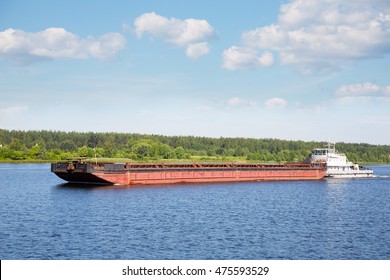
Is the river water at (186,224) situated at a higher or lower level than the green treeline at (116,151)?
lower

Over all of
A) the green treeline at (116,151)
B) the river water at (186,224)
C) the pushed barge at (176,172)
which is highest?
the green treeline at (116,151)

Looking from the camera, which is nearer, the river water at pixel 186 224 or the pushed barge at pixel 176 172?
the river water at pixel 186 224

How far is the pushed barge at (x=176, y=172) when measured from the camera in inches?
2456

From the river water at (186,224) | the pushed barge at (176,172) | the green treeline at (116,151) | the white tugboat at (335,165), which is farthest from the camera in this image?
the green treeline at (116,151)

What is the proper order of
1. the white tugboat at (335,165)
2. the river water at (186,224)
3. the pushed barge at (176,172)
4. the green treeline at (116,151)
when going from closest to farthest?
the river water at (186,224) → the pushed barge at (176,172) → the white tugboat at (335,165) → the green treeline at (116,151)

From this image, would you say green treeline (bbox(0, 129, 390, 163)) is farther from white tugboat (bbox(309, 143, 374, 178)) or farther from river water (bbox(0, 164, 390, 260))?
river water (bbox(0, 164, 390, 260))

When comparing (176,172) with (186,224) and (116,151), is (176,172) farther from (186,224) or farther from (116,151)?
(116,151)

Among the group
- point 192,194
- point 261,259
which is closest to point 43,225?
point 261,259

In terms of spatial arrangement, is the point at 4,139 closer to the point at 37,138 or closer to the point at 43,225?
the point at 37,138

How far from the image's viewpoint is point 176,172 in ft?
232

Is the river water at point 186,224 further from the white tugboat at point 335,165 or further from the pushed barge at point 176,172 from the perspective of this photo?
the white tugboat at point 335,165

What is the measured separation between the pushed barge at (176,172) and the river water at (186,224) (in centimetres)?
186

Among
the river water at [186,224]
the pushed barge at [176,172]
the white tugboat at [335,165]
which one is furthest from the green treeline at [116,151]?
the river water at [186,224]

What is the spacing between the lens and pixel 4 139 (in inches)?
7510
